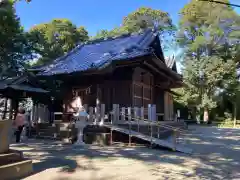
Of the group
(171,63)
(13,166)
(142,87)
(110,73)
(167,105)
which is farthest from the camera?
(171,63)

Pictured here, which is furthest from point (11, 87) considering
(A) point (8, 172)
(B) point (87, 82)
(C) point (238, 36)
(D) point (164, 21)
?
(D) point (164, 21)

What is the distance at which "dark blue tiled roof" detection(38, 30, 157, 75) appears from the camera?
1339cm

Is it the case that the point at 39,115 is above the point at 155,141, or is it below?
above

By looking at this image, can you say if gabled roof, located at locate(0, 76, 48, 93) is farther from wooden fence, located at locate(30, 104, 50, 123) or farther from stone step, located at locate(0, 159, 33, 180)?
stone step, located at locate(0, 159, 33, 180)

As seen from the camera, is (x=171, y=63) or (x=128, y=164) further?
(x=171, y=63)

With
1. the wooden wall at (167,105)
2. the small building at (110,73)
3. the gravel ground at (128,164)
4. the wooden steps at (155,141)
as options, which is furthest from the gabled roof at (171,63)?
the gravel ground at (128,164)

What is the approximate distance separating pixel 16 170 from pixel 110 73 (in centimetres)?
854

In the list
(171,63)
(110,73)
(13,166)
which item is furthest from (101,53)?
(171,63)

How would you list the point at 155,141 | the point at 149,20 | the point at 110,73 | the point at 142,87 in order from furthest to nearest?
the point at 149,20 < the point at 142,87 < the point at 110,73 < the point at 155,141

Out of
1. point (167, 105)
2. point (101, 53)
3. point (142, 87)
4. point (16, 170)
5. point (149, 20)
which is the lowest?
point (16, 170)

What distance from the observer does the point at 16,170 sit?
6.07m

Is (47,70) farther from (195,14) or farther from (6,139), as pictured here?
(195,14)

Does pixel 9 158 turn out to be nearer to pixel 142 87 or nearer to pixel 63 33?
pixel 142 87

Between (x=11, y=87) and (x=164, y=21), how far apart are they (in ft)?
114
